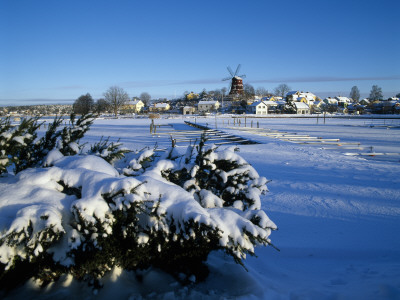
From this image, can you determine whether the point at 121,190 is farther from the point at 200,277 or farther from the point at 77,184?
the point at 200,277

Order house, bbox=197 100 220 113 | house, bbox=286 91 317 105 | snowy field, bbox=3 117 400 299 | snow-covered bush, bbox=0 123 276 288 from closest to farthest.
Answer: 1. snow-covered bush, bbox=0 123 276 288
2. snowy field, bbox=3 117 400 299
3. house, bbox=197 100 220 113
4. house, bbox=286 91 317 105

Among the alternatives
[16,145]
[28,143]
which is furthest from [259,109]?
[16,145]

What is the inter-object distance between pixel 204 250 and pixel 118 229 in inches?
41.8

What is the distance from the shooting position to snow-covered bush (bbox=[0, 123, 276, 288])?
2.70m

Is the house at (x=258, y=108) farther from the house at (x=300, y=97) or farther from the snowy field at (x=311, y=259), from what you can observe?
the snowy field at (x=311, y=259)

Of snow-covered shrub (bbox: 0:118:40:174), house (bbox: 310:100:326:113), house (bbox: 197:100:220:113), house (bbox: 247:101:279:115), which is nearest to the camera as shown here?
snow-covered shrub (bbox: 0:118:40:174)

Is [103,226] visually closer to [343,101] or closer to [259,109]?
[259,109]

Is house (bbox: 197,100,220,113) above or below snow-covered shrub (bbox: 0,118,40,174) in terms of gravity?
above

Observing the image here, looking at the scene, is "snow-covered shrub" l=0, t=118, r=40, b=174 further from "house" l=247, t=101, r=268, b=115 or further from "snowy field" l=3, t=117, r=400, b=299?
"house" l=247, t=101, r=268, b=115

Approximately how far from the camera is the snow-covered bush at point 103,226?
2.70m

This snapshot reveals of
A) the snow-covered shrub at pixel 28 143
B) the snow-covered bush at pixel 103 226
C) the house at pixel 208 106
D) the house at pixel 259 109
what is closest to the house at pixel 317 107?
the house at pixel 259 109

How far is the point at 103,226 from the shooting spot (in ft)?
9.33

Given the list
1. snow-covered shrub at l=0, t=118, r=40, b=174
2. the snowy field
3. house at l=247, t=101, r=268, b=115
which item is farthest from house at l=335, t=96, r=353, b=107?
snow-covered shrub at l=0, t=118, r=40, b=174

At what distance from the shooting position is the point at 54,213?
8.96ft
